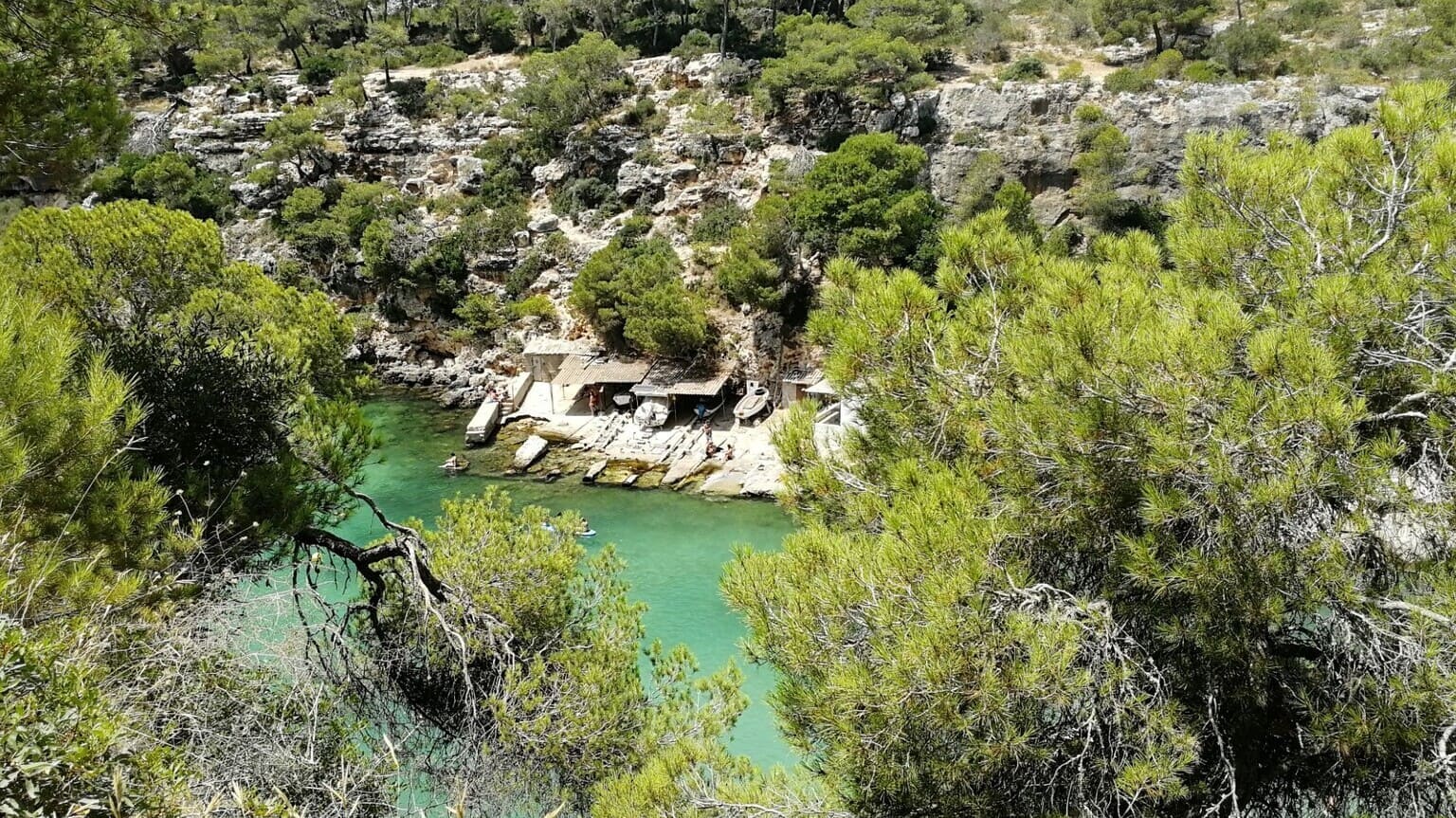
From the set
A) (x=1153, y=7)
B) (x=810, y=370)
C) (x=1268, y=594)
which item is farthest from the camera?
(x=1153, y=7)

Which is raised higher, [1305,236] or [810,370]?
[1305,236]

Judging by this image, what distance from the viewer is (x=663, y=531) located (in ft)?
45.1

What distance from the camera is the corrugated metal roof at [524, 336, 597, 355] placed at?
20734 millimetres

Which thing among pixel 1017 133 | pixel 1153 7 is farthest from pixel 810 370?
pixel 1153 7

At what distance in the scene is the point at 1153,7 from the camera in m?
26.0

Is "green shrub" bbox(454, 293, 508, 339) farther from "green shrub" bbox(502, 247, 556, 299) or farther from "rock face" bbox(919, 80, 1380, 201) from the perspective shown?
"rock face" bbox(919, 80, 1380, 201)

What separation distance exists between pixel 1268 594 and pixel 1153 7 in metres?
29.8

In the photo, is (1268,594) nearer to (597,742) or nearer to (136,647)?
(597,742)

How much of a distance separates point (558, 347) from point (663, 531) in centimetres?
923

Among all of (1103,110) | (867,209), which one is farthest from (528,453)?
(1103,110)

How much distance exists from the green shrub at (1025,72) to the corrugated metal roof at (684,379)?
1347cm

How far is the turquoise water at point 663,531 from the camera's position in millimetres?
10086

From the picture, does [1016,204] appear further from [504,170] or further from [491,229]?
[504,170]

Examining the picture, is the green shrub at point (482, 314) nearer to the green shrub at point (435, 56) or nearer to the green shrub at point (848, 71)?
the green shrub at point (848, 71)
